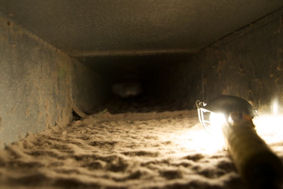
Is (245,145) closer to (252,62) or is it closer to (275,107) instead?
(275,107)

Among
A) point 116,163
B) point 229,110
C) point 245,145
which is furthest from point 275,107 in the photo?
point 116,163

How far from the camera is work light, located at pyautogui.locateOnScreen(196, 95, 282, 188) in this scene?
1.33m

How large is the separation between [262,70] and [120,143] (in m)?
2.72

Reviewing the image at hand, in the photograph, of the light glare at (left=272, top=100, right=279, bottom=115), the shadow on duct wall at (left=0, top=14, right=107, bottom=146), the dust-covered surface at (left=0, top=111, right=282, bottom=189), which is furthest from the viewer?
the light glare at (left=272, top=100, right=279, bottom=115)

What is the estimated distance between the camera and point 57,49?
4305 millimetres

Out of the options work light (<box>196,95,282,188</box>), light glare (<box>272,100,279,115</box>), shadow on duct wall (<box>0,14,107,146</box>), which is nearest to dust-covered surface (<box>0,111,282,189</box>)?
work light (<box>196,95,282,188</box>)

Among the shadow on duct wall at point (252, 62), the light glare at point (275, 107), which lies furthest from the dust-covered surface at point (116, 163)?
the shadow on duct wall at point (252, 62)

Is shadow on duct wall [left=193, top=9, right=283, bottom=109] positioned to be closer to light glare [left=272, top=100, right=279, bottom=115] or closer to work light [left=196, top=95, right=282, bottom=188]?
light glare [left=272, top=100, right=279, bottom=115]

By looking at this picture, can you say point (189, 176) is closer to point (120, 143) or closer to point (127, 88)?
point (120, 143)

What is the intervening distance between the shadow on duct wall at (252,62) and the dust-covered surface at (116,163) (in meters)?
1.40

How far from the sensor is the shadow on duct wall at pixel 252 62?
118 inches

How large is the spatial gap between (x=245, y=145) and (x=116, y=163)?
4.12 feet

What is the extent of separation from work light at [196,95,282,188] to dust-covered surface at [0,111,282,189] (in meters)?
0.16

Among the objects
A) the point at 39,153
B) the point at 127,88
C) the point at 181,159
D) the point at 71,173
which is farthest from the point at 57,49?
the point at 127,88
